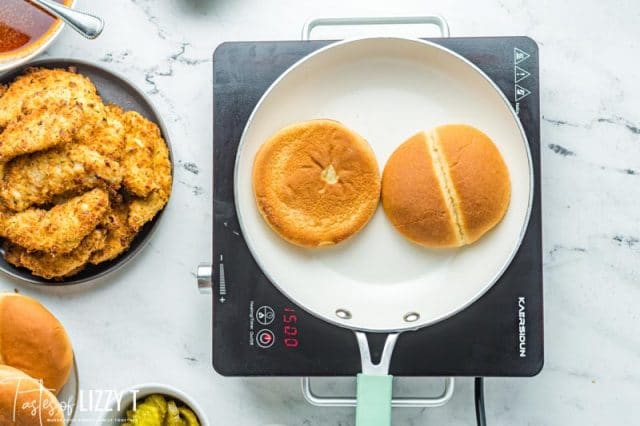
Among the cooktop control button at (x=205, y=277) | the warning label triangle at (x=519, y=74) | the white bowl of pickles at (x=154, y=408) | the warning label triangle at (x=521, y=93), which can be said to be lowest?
the white bowl of pickles at (x=154, y=408)

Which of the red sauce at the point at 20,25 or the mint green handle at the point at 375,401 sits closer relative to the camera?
the mint green handle at the point at 375,401

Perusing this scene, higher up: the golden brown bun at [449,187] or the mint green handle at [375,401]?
the golden brown bun at [449,187]

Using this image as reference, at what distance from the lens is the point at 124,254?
111 cm

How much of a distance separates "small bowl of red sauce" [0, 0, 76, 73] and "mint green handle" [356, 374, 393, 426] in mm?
671

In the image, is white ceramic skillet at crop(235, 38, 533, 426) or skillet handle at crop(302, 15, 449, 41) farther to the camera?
skillet handle at crop(302, 15, 449, 41)

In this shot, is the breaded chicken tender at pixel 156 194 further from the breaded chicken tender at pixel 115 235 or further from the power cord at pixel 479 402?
the power cord at pixel 479 402

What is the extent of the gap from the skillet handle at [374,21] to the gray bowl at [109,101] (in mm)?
263

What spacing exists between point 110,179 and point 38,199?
0.11 metres

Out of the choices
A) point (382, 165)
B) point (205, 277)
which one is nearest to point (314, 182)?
point (382, 165)

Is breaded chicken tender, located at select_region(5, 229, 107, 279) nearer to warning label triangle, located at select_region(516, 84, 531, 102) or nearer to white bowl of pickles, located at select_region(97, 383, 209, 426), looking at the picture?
white bowl of pickles, located at select_region(97, 383, 209, 426)

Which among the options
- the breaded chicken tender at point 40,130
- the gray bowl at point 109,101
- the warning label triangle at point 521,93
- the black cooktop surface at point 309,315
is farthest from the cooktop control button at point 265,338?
the warning label triangle at point 521,93

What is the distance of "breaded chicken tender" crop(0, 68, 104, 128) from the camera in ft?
3.43

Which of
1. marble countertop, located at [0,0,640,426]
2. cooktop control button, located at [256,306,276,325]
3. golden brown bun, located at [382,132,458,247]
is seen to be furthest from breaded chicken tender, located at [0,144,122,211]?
golden brown bun, located at [382,132,458,247]

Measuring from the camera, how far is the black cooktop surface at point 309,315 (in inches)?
41.2
